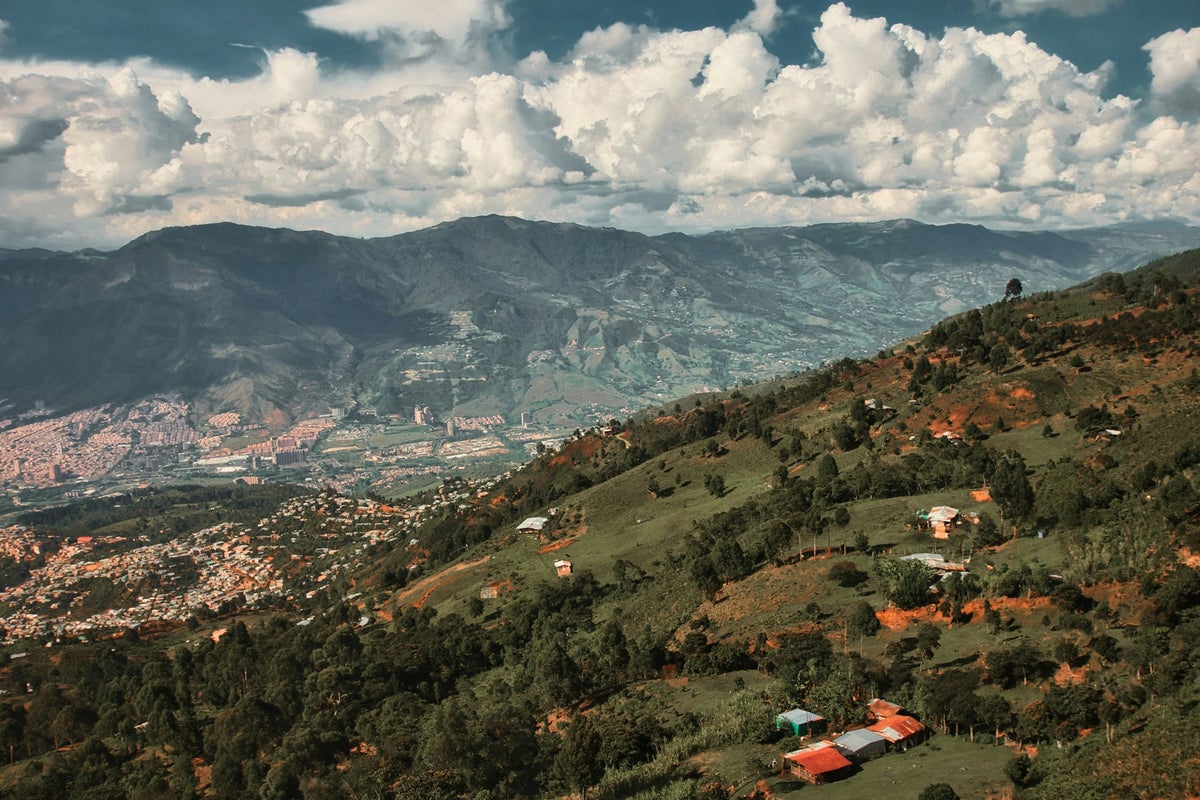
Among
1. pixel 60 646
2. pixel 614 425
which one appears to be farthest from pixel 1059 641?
pixel 614 425

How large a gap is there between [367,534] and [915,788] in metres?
141

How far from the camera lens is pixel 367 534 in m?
162

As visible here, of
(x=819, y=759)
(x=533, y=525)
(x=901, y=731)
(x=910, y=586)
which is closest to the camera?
(x=819, y=759)

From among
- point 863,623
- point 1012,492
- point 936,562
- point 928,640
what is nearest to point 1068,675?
point 928,640

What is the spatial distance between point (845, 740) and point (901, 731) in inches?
112

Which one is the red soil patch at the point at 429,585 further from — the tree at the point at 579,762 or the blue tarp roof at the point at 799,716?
the blue tarp roof at the point at 799,716

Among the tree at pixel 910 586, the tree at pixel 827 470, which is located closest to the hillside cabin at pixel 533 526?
the tree at pixel 827 470

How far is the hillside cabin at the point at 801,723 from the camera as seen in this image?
39844 mm

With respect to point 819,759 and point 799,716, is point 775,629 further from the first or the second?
point 819,759

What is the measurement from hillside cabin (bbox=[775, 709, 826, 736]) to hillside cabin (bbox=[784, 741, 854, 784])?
2.53 metres

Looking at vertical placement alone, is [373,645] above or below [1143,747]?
below

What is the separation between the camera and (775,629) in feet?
179

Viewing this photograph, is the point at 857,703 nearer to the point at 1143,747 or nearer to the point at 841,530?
the point at 1143,747

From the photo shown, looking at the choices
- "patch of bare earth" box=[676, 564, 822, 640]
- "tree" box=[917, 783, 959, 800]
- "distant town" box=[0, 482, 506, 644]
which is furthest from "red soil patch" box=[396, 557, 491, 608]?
"tree" box=[917, 783, 959, 800]
